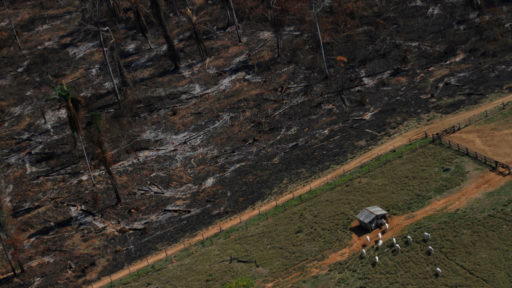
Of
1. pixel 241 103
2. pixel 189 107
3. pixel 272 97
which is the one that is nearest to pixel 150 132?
pixel 189 107

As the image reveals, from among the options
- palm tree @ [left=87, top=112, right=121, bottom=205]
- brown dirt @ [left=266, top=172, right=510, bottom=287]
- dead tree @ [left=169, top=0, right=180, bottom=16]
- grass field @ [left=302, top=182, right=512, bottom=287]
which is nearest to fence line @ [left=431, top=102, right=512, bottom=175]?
brown dirt @ [left=266, top=172, right=510, bottom=287]

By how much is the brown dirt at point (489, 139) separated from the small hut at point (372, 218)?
1442 cm

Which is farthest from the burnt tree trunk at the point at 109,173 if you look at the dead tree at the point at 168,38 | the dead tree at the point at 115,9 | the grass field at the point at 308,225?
the dead tree at the point at 115,9

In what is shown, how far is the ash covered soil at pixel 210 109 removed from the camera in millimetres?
57406

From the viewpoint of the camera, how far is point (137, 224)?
57000mm

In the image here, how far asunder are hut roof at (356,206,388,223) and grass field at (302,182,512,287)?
112 inches

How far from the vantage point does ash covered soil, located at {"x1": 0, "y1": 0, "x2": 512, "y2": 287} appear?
5741 centimetres

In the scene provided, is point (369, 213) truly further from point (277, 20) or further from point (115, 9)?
point (115, 9)

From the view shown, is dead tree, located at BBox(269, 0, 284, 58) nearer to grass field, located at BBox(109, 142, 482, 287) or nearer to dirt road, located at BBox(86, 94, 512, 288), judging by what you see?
dirt road, located at BBox(86, 94, 512, 288)

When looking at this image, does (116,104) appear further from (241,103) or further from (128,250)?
(128,250)

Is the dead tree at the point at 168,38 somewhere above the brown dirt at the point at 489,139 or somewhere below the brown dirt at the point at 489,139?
above

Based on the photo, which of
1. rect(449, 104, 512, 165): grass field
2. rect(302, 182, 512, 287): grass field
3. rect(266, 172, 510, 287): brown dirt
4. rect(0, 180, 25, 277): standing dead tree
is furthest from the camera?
rect(0, 180, 25, 277): standing dead tree

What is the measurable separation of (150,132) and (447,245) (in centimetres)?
4479

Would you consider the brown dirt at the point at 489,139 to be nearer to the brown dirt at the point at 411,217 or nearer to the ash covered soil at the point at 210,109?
the brown dirt at the point at 411,217
